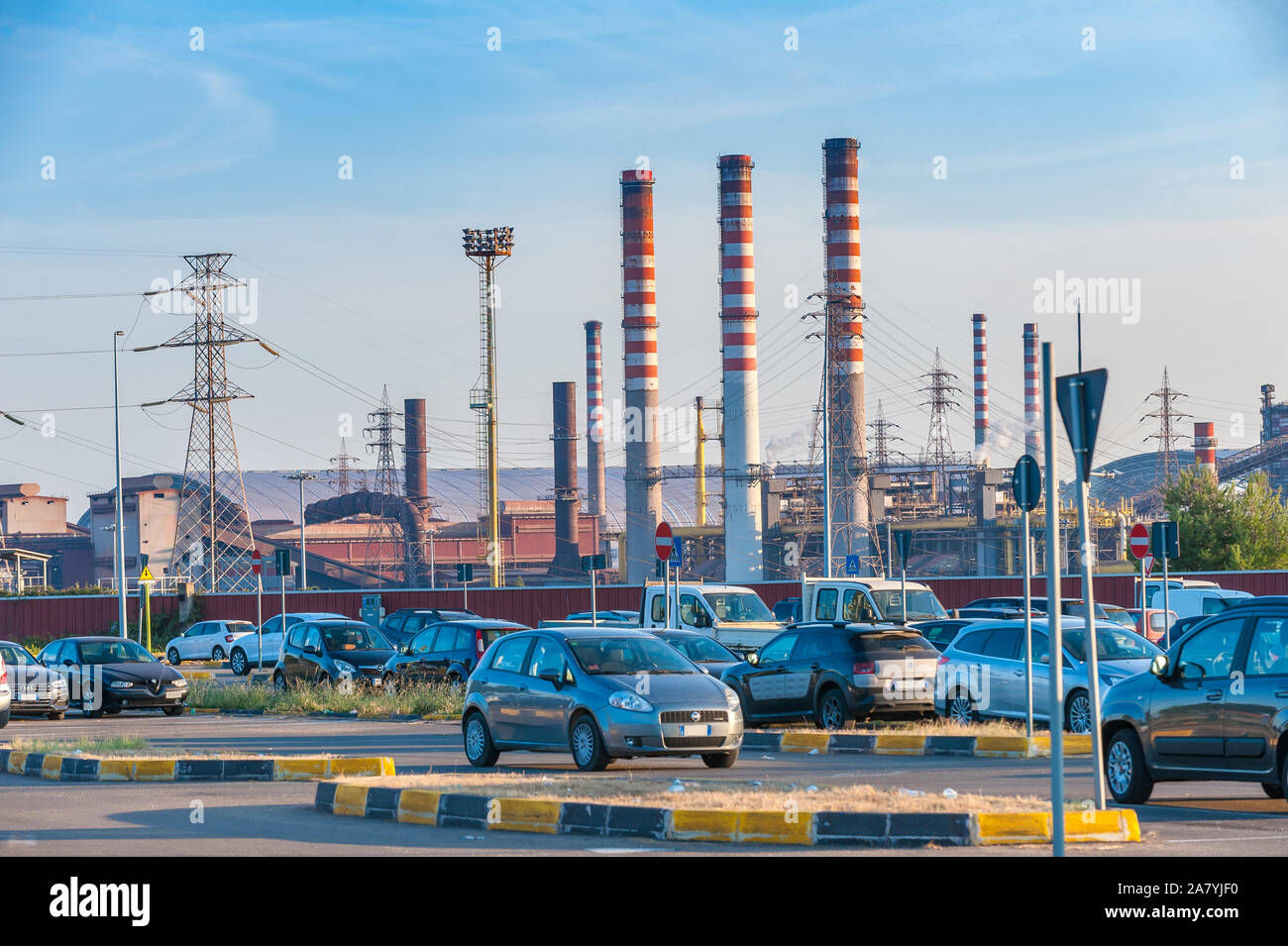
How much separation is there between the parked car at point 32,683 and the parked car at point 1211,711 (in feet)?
63.1

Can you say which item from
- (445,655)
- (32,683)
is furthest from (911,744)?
(32,683)

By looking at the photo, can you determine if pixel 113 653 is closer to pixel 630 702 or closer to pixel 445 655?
pixel 445 655

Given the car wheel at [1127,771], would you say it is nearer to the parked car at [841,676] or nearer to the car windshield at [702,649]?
the parked car at [841,676]

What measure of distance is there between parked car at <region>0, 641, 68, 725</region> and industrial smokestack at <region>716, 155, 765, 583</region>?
48154 millimetres

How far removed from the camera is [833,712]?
20.8 meters

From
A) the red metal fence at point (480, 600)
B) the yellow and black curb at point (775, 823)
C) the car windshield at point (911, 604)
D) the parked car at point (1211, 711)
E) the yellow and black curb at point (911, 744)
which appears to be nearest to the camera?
the yellow and black curb at point (775, 823)

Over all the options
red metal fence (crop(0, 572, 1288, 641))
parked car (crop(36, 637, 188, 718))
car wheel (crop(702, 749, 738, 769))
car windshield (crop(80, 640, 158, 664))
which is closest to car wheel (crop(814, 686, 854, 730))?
car wheel (crop(702, 749, 738, 769))

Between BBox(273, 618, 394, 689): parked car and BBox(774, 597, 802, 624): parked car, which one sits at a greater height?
BBox(774, 597, 802, 624): parked car

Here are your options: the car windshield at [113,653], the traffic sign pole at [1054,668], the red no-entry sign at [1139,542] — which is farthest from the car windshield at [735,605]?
the traffic sign pole at [1054,668]

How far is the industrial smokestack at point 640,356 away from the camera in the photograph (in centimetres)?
7800

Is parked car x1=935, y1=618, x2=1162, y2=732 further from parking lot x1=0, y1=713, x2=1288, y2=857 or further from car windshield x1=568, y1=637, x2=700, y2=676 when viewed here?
car windshield x1=568, y1=637, x2=700, y2=676

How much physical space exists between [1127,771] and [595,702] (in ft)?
16.9

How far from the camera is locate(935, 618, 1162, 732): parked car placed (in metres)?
19.2

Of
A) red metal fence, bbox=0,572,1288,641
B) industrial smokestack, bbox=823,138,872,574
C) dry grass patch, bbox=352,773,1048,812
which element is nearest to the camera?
dry grass patch, bbox=352,773,1048,812
